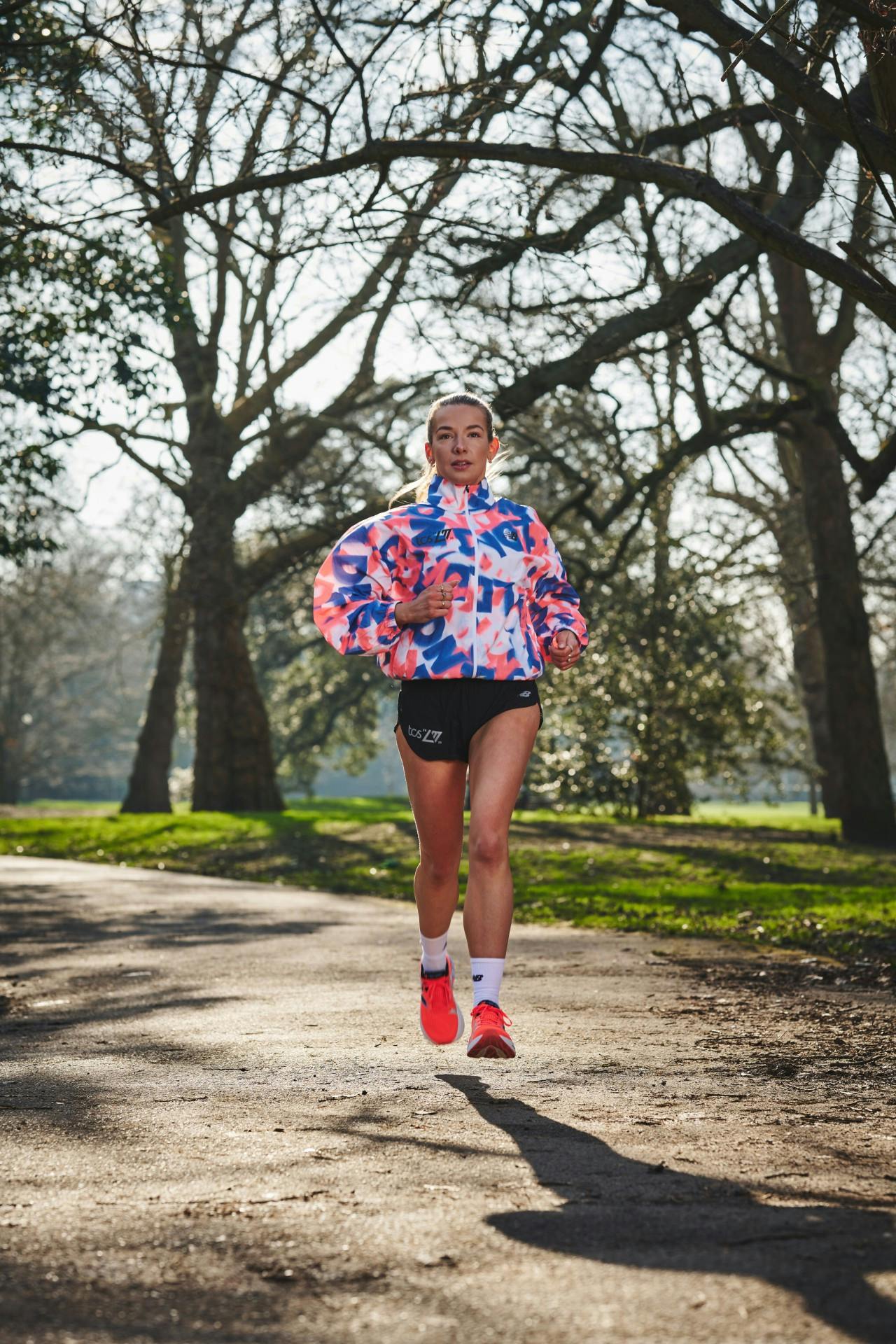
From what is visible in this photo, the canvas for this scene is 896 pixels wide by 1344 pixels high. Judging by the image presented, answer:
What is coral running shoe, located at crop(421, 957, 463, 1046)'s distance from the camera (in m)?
4.90

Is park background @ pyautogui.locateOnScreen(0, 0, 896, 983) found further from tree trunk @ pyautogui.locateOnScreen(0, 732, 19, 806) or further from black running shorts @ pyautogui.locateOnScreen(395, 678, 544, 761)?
tree trunk @ pyautogui.locateOnScreen(0, 732, 19, 806)

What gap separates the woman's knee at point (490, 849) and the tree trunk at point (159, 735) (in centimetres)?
2556

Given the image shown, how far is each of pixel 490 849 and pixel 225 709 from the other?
20.9 meters

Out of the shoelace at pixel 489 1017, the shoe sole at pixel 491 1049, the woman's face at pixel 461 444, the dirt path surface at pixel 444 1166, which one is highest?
the woman's face at pixel 461 444

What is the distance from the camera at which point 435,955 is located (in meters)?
5.03

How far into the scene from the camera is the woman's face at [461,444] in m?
5.09

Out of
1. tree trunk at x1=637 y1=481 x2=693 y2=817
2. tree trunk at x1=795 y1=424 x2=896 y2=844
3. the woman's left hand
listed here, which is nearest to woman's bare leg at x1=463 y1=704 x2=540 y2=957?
the woman's left hand

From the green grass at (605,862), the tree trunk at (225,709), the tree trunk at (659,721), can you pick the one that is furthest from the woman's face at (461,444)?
the tree trunk at (225,709)

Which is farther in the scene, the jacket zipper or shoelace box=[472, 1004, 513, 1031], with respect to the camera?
the jacket zipper

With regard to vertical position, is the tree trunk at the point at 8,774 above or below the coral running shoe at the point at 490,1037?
above

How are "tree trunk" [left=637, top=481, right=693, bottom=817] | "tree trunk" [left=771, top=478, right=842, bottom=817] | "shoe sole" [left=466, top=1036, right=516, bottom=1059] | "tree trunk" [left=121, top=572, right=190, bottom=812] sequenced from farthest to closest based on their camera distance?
"tree trunk" [left=121, top=572, right=190, bottom=812] → "tree trunk" [left=771, top=478, right=842, bottom=817] → "tree trunk" [left=637, top=481, right=693, bottom=817] → "shoe sole" [left=466, top=1036, right=516, bottom=1059]

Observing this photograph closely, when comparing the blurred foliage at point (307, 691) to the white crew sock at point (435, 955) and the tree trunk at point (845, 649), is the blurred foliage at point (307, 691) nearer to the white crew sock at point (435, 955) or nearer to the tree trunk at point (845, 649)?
the tree trunk at point (845, 649)

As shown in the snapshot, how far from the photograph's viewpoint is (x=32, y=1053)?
5207 mm

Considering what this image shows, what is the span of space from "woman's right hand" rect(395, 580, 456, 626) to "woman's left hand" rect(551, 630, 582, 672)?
1.56 feet
